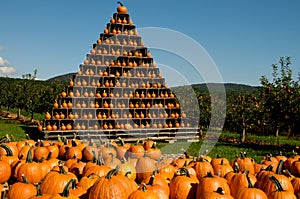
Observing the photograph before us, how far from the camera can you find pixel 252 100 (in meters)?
18.2

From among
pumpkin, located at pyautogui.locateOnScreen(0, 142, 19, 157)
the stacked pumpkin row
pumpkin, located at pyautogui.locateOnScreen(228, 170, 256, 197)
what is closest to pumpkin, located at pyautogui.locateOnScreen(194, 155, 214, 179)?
the stacked pumpkin row

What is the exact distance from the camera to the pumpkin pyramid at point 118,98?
508 inches

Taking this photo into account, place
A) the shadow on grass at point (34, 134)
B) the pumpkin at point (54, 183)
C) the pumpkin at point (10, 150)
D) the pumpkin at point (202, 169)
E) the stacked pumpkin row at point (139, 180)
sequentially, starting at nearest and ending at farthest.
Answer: the stacked pumpkin row at point (139, 180), the pumpkin at point (54, 183), the pumpkin at point (202, 169), the pumpkin at point (10, 150), the shadow on grass at point (34, 134)

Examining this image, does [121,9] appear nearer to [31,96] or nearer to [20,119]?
[31,96]

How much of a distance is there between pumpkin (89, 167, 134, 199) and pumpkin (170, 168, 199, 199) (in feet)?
1.38

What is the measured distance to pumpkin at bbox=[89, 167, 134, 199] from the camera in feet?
7.90

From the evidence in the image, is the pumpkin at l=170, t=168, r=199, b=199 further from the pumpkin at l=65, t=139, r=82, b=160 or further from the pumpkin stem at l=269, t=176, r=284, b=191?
the pumpkin at l=65, t=139, r=82, b=160

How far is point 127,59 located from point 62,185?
1132cm

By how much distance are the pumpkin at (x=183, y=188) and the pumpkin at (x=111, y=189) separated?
1.38ft

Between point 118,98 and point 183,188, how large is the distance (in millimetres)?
10611

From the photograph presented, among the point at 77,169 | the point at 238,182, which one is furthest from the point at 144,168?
the point at 238,182

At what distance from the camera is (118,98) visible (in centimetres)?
1322

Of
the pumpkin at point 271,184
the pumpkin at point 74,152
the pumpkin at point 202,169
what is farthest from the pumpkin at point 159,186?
the pumpkin at point 74,152

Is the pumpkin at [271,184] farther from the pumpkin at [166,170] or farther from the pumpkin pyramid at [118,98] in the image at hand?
the pumpkin pyramid at [118,98]
